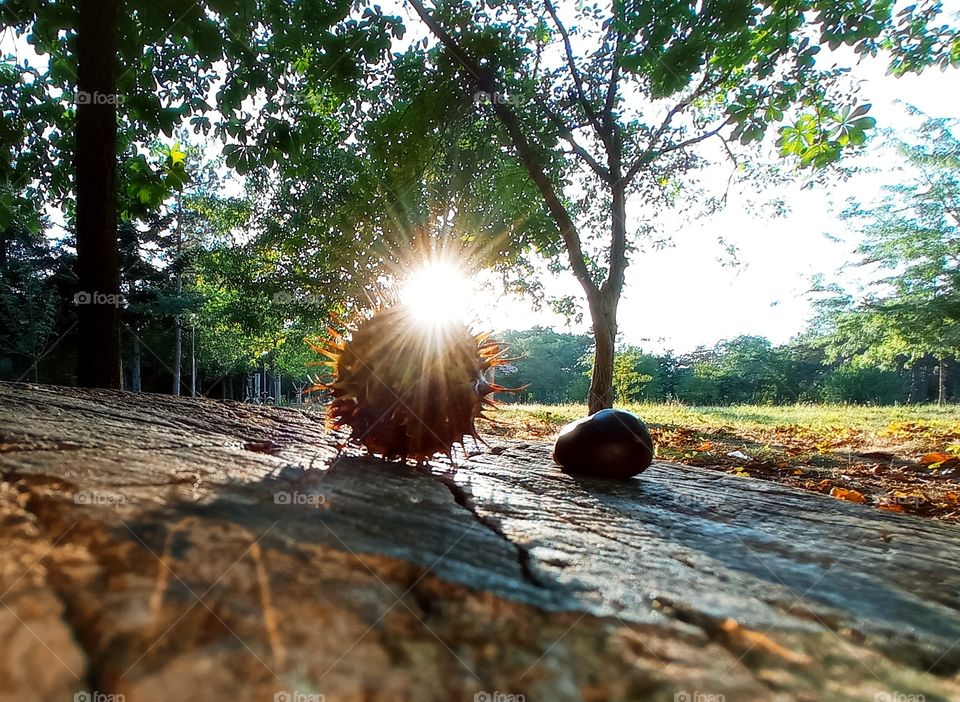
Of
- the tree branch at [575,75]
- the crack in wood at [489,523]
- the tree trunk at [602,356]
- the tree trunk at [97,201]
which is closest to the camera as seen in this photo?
the crack in wood at [489,523]

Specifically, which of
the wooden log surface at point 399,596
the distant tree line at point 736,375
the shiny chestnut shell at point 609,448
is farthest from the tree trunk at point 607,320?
the distant tree line at point 736,375

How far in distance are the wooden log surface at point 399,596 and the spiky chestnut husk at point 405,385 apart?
1.17 ft

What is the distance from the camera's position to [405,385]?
60.4 inches

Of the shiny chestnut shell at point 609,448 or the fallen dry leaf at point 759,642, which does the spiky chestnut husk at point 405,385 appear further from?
the fallen dry leaf at point 759,642

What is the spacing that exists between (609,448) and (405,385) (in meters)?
0.92

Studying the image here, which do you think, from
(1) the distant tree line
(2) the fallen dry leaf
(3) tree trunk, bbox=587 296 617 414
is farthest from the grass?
(1) the distant tree line

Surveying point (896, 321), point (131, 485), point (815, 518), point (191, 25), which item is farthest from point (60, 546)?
point (896, 321)

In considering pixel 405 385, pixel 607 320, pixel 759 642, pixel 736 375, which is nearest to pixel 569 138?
pixel 607 320

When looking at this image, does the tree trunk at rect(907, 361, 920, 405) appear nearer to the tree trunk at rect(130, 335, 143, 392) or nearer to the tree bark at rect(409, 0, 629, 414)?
the tree bark at rect(409, 0, 629, 414)

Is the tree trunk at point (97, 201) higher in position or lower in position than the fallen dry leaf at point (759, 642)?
higher

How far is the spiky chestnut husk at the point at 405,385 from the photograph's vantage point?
154 centimetres

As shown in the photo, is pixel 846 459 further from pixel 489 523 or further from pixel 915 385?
pixel 915 385

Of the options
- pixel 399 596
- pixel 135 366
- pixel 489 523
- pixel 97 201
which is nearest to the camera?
pixel 399 596

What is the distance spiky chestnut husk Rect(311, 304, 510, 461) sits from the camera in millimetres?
1542
